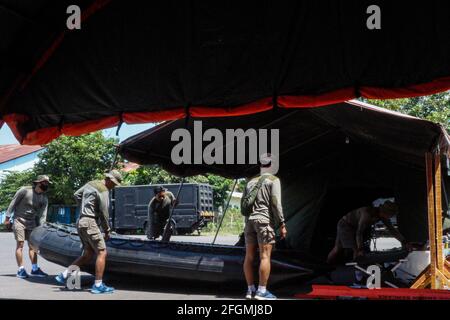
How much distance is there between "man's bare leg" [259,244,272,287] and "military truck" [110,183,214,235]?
1661 centimetres

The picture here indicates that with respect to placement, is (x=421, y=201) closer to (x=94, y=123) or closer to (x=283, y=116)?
(x=283, y=116)

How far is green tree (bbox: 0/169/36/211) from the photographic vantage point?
31547 millimetres

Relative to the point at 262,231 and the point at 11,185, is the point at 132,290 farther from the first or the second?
the point at 11,185

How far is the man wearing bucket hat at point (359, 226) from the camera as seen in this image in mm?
8164

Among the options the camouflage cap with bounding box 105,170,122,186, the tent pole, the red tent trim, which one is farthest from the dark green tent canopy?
the red tent trim

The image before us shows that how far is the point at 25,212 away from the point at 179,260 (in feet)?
9.40

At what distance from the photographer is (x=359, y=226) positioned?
322 inches

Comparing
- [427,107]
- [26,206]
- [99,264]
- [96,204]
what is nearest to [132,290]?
[99,264]

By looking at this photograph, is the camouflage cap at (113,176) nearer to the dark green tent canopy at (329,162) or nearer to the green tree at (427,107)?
the dark green tent canopy at (329,162)

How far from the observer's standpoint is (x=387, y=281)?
301 inches

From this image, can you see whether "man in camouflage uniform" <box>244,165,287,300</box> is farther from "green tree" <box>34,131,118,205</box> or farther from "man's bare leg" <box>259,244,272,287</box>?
"green tree" <box>34,131,118,205</box>

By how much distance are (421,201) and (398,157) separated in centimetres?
98

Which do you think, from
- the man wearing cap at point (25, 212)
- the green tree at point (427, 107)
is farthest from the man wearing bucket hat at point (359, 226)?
the green tree at point (427, 107)

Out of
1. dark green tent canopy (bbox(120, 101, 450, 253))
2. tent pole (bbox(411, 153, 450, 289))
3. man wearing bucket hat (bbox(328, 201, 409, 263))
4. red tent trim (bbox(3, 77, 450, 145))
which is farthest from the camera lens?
man wearing bucket hat (bbox(328, 201, 409, 263))
